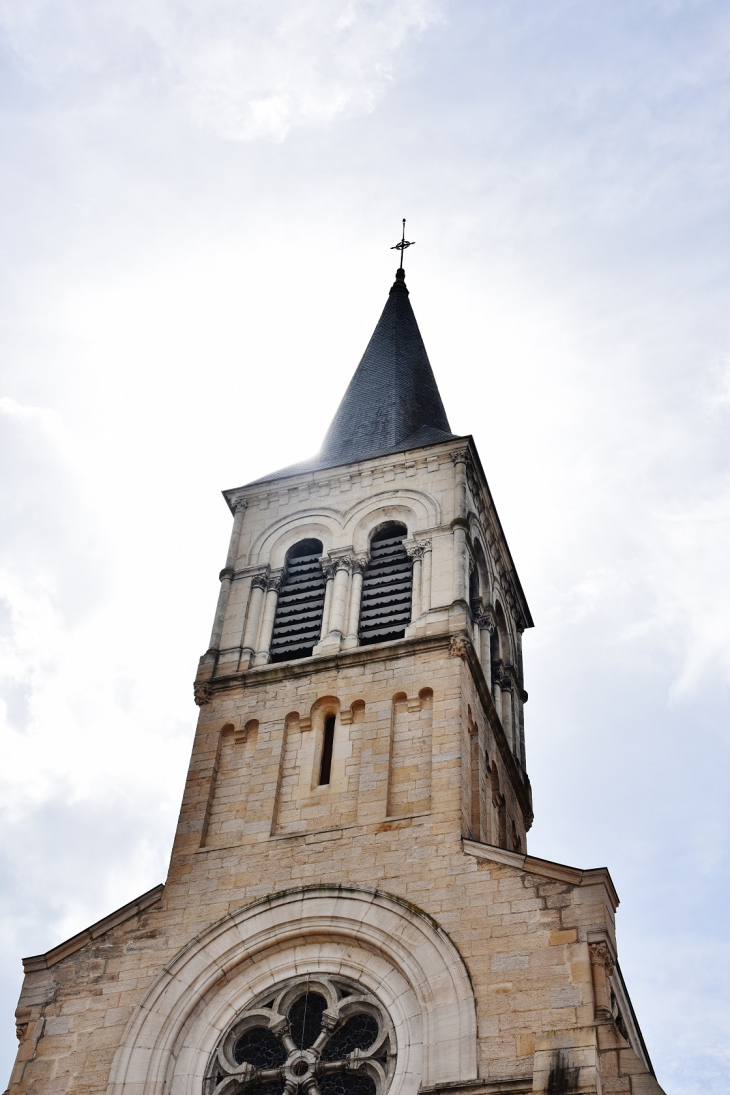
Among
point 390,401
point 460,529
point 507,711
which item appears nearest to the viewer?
point 460,529

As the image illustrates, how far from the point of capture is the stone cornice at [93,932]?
63.7ft

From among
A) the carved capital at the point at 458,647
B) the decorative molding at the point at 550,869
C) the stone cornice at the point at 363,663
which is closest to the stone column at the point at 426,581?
the stone cornice at the point at 363,663

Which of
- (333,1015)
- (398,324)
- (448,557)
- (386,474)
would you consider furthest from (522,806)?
(398,324)

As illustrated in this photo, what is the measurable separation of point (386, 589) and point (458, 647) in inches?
109

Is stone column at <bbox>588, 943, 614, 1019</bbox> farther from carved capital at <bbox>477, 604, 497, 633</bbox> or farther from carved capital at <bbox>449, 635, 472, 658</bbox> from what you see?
carved capital at <bbox>477, 604, 497, 633</bbox>

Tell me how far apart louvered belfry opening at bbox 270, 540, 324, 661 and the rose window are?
689cm

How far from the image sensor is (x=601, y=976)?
1684 centimetres

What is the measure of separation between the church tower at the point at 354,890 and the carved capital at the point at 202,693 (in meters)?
0.04

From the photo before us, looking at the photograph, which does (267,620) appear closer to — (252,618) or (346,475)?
(252,618)

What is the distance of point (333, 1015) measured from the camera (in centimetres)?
1755

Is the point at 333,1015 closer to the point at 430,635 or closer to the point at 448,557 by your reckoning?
the point at 430,635

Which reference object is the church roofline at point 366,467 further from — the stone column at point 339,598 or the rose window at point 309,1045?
the rose window at point 309,1045

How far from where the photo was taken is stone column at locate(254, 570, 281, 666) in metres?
23.8

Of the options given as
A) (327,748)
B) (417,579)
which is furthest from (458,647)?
(327,748)
